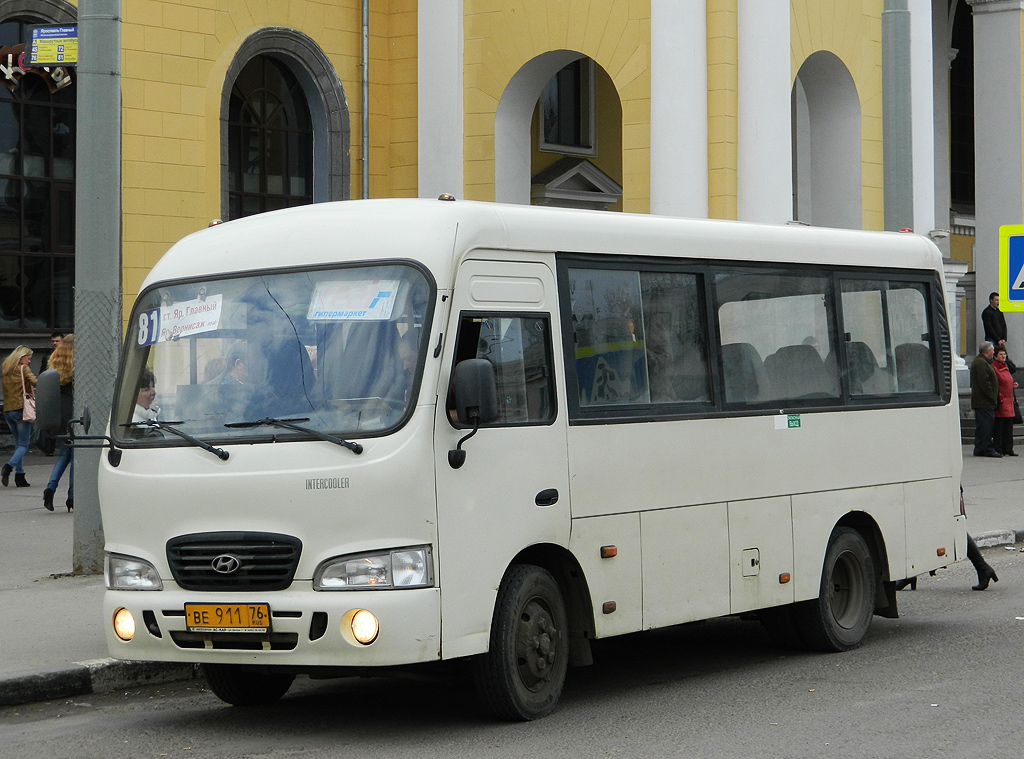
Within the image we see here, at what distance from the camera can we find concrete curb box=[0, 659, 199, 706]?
805 cm

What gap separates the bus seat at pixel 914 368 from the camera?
9.96m

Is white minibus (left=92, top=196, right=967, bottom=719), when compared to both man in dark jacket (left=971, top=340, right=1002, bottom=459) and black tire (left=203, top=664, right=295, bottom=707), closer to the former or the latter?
black tire (left=203, top=664, right=295, bottom=707)

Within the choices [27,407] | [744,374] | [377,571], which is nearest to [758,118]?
[27,407]

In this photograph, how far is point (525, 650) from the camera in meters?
7.20

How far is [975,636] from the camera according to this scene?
31.6 ft

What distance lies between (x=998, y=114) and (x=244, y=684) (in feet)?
80.9

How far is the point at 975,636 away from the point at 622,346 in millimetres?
3343

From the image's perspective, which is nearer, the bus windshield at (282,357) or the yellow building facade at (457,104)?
the bus windshield at (282,357)

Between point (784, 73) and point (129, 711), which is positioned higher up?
point (784, 73)

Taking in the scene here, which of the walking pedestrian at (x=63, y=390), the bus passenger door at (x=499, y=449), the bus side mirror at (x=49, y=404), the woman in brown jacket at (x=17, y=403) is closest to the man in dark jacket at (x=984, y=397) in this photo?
the walking pedestrian at (x=63, y=390)

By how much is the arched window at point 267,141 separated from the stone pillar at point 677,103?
5.22 metres

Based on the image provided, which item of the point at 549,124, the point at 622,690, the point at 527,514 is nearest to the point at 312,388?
the point at 527,514

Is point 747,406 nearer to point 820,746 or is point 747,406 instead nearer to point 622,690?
point 622,690

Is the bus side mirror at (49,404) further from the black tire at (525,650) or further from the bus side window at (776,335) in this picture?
the bus side window at (776,335)
